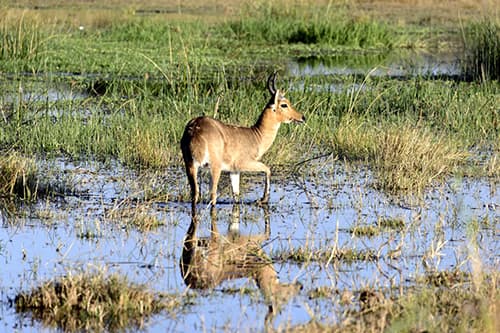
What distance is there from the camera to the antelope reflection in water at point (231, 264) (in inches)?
266

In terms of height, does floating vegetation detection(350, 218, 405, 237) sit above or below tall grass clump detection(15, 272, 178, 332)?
below

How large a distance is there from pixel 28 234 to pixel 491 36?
10353mm

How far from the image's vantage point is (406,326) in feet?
18.8

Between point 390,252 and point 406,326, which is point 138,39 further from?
point 406,326

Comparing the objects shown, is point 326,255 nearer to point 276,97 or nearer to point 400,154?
point 276,97

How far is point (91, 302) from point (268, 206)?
3.63 metres

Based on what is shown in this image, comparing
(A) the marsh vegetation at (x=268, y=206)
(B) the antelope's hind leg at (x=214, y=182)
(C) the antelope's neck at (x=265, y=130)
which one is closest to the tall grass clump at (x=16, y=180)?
(A) the marsh vegetation at (x=268, y=206)

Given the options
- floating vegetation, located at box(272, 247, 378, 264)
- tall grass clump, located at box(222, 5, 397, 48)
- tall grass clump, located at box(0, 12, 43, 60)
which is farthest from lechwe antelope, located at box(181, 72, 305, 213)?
tall grass clump, located at box(222, 5, 397, 48)

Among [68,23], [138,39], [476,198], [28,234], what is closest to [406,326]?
[28,234]

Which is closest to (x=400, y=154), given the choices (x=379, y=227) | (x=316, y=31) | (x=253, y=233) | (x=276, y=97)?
(x=276, y=97)

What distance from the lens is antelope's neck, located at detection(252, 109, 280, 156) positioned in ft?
33.8

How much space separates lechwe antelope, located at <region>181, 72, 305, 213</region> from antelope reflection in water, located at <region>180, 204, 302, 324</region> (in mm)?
807

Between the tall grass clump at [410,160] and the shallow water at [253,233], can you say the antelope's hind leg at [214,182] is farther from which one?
the tall grass clump at [410,160]

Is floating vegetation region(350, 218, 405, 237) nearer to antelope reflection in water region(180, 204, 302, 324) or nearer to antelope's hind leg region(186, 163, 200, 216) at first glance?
antelope reflection in water region(180, 204, 302, 324)
